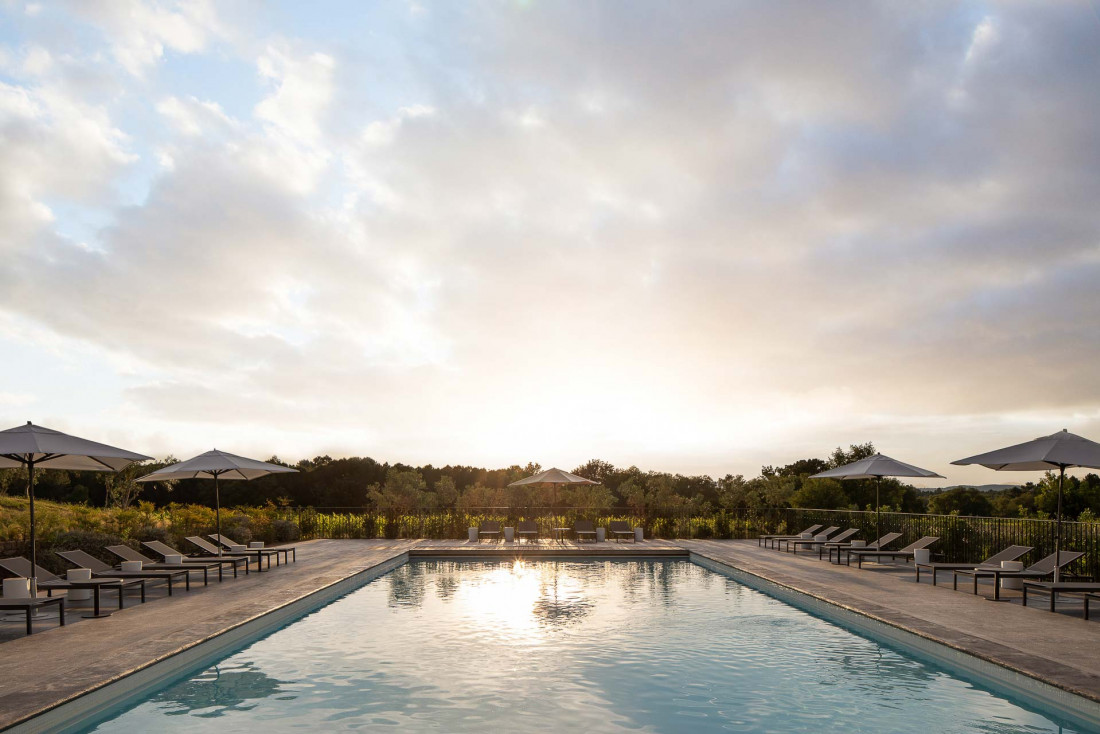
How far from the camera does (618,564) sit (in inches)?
634

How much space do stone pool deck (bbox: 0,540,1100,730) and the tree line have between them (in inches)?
342

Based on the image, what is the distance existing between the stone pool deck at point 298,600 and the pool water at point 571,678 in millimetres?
380

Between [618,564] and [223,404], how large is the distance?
537 inches

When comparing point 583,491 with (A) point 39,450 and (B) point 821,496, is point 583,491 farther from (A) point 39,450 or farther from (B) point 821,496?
(A) point 39,450

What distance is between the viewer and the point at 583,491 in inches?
961

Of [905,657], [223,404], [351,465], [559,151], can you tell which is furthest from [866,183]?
[351,465]

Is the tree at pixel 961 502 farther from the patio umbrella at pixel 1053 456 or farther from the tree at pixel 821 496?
the patio umbrella at pixel 1053 456

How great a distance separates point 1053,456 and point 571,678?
23.7 ft

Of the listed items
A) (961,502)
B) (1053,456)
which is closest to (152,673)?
(1053,456)

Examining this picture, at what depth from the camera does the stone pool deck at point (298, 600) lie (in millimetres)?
5922

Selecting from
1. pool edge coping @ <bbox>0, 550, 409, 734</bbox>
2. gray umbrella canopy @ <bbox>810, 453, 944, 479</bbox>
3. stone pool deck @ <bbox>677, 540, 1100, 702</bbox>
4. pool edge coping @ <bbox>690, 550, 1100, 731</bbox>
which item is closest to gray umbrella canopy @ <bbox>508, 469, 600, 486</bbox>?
stone pool deck @ <bbox>677, 540, 1100, 702</bbox>

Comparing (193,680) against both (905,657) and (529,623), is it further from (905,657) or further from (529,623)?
(905,657)

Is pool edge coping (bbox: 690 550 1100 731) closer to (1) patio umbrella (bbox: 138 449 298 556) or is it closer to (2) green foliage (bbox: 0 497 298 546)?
(1) patio umbrella (bbox: 138 449 298 556)

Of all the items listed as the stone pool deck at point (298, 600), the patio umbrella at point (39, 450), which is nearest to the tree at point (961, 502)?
the stone pool deck at point (298, 600)
